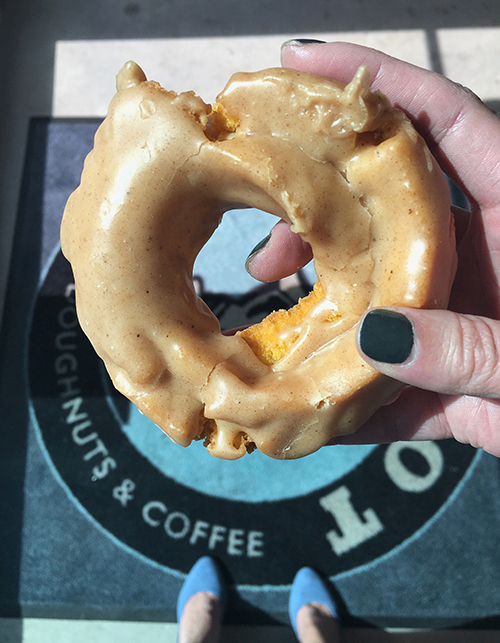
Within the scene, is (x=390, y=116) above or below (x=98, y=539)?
above

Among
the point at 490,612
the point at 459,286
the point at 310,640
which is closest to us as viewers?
the point at 459,286

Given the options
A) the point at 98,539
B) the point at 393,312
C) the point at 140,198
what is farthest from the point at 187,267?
the point at 98,539

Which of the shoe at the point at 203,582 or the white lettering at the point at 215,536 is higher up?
the white lettering at the point at 215,536

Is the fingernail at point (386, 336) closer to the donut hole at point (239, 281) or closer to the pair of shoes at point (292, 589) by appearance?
the donut hole at point (239, 281)

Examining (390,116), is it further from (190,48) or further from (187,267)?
(190,48)

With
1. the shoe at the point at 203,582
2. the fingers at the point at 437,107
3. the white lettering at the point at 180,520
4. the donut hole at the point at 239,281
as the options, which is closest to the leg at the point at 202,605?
the shoe at the point at 203,582

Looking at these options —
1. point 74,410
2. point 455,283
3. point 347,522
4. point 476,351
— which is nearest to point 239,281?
point 74,410

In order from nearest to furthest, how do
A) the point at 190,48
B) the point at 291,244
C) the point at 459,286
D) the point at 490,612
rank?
1. the point at 459,286
2. the point at 291,244
3. the point at 490,612
4. the point at 190,48
